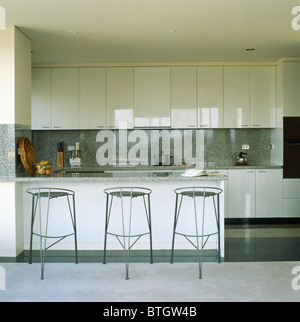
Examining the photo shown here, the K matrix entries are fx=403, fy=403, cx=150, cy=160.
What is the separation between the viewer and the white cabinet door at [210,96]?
6.69m

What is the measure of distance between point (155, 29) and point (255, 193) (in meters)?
3.19

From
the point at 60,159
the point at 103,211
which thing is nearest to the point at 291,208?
the point at 103,211

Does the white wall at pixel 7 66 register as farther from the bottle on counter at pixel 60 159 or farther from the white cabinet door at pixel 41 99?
the bottle on counter at pixel 60 159

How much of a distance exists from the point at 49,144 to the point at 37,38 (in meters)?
2.32

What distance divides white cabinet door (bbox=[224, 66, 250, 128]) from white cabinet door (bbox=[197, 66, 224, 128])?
100 mm

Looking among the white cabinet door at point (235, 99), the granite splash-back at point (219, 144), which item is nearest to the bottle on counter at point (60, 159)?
the granite splash-back at point (219, 144)

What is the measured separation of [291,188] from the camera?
21.4 feet

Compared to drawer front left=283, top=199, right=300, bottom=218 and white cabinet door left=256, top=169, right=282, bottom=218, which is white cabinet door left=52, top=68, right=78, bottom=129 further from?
drawer front left=283, top=199, right=300, bottom=218

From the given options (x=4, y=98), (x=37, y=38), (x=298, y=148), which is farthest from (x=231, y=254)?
(x=37, y=38)

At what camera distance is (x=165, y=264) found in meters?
4.34

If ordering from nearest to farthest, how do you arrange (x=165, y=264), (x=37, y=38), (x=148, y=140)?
(x=165, y=264) → (x=37, y=38) → (x=148, y=140)

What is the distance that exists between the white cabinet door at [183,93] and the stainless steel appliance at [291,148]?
59.1 inches

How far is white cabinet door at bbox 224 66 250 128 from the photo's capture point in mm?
6707

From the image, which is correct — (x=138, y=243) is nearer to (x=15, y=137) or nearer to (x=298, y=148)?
(x=15, y=137)
